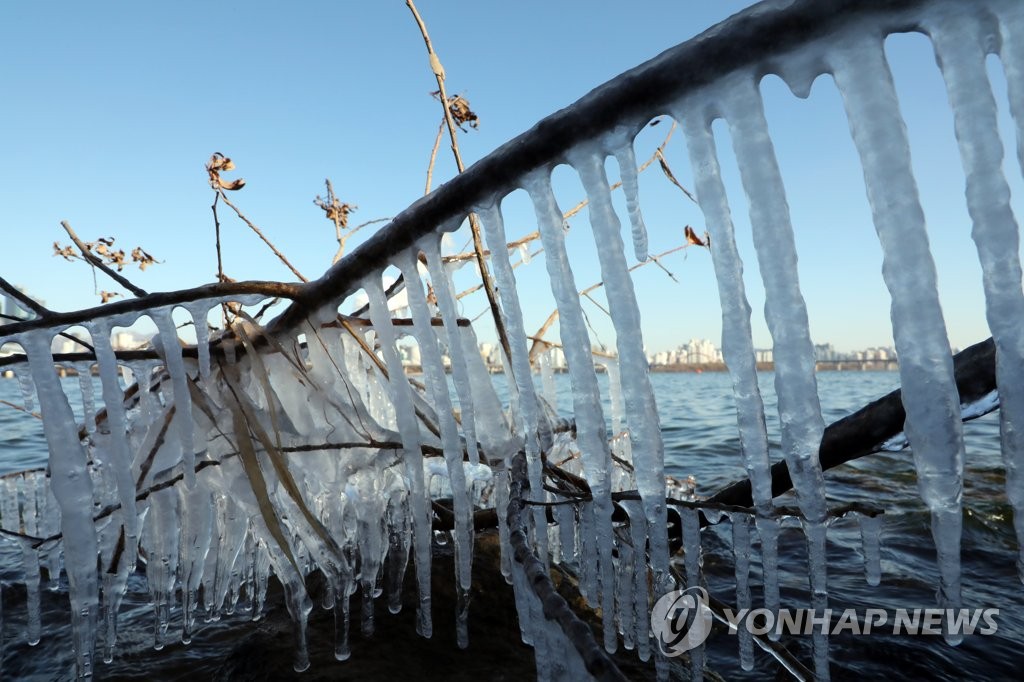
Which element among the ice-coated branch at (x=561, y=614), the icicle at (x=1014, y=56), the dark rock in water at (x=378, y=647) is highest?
the icicle at (x=1014, y=56)

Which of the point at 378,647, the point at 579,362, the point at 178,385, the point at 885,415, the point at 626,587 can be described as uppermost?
the point at 178,385

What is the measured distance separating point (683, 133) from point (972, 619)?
140 inches

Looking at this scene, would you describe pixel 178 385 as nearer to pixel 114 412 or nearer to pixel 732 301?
pixel 114 412

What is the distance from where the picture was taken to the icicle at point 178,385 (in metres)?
1.61

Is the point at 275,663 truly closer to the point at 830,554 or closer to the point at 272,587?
the point at 272,587

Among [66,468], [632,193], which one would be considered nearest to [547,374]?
[632,193]

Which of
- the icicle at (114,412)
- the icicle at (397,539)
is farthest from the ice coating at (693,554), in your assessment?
the icicle at (114,412)

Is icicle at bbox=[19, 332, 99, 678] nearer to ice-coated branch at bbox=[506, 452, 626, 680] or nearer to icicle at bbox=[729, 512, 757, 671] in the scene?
ice-coated branch at bbox=[506, 452, 626, 680]

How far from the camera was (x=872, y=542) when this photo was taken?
4.94 ft

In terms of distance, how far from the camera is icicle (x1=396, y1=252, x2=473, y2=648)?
1.43 meters

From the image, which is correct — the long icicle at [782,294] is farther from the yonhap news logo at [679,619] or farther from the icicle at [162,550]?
the icicle at [162,550]

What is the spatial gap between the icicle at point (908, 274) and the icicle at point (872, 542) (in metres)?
0.71

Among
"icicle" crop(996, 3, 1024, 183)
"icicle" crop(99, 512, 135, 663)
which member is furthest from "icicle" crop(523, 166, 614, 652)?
"icicle" crop(99, 512, 135, 663)

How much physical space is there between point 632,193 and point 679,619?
148 cm
